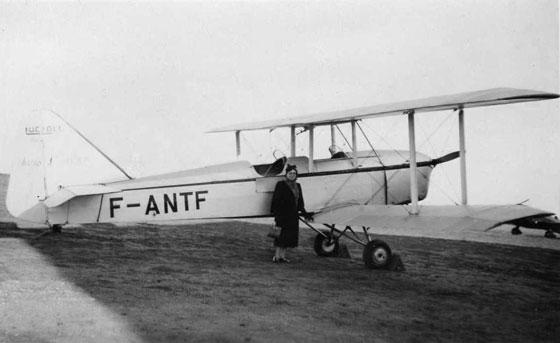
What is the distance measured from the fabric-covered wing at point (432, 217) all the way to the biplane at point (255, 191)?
0.05ft

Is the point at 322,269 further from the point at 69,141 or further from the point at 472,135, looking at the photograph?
the point at 472,135

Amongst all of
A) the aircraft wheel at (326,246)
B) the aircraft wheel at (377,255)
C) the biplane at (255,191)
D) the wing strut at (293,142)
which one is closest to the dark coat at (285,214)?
the biplane at (255,191)

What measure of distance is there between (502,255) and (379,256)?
3652 mm

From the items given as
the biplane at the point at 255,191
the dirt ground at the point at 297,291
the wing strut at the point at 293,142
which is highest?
the wing strut at the point at 293,142

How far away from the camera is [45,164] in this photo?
327 inches

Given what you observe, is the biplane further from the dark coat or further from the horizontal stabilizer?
the dark coat

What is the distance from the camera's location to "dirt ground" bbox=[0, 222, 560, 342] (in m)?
4.78

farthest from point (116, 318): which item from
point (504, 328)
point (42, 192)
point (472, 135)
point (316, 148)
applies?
point (472, 135)

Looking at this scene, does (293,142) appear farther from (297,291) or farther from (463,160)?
(297,291)

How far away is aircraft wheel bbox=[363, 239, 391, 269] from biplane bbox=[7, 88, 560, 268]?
0.05ft

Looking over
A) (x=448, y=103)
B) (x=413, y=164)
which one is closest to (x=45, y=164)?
(x=413, y=164)

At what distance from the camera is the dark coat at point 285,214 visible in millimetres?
8352

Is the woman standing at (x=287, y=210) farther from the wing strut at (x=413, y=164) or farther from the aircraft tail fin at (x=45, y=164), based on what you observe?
the aircraft tail fin at (x=45, y=164)

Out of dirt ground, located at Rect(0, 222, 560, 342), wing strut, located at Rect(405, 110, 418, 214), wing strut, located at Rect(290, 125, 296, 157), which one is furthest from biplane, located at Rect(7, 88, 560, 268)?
dirt ground, located at Rect(0, 222, 560, 342)
